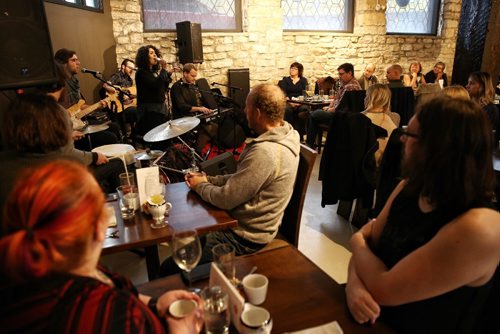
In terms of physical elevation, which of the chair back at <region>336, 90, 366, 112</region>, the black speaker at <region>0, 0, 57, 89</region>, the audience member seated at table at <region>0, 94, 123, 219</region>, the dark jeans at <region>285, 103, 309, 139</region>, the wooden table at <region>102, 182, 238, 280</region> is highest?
the black speaker at <region>0, 0, 57, 89</region>

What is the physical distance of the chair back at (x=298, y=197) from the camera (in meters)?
1.79

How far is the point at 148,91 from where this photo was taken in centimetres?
434

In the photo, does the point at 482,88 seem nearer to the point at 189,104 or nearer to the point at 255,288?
the point at 189,104

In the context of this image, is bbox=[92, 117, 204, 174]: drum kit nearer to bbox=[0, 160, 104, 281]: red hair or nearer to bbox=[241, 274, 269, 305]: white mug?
bbox=[241, 274, 269, 305]: white mug

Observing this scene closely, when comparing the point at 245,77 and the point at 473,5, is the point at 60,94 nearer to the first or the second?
the point at 245,77

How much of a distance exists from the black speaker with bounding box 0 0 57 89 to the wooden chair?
1906 millimetres

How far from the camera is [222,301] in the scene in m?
0.94

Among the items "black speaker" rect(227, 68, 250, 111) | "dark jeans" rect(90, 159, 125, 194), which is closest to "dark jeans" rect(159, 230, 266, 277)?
"dark jeans" rect(90, 159, 125, 194)

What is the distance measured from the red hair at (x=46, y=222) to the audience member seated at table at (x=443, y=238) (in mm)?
746

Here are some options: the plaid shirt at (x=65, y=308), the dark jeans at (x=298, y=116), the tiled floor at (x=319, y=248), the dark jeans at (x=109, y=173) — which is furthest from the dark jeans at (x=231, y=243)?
the dark jeans at (x=298, y=116)

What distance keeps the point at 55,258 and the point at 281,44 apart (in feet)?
21.3

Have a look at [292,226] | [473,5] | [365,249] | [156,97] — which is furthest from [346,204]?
[473,5]

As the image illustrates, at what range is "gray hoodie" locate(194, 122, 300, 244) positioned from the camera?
1612 millimetres

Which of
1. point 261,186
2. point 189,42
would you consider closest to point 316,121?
point 189,42
